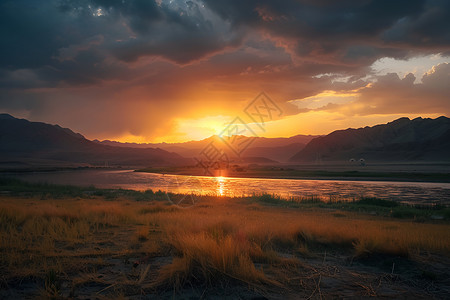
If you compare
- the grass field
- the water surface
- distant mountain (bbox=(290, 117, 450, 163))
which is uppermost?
distant mountain (bbox=(290, 117, 450, 163))

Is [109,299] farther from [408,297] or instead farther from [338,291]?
[408,297]

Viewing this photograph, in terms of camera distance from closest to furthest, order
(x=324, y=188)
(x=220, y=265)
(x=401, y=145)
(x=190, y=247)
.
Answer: (x=220, y=265) → (x=190, y=247) → (x=324, y=188) → (x=401, y=145)

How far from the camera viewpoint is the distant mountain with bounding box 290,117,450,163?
13798 centimetres

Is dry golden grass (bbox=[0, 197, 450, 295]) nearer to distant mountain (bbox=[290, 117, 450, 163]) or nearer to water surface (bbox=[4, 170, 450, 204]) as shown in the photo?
water surface (bbox=[4, 170, 450, 204])

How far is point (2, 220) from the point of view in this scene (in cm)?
920

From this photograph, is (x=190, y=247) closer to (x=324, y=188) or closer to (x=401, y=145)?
(x=324, y=188)

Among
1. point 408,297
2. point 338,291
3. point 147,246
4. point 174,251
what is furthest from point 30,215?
point 408,297

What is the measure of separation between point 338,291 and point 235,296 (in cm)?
161

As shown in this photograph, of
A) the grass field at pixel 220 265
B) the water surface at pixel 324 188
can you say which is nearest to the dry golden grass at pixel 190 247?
the grass field at pixel 220 265

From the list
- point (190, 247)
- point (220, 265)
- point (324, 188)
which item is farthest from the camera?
point (324, 188)

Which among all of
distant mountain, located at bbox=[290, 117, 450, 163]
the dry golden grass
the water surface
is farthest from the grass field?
distant mountain, located at bbox=[290, 117, 450, 163]

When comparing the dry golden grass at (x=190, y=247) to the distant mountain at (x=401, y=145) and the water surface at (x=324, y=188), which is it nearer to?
the water surface at (x=324, y=188)

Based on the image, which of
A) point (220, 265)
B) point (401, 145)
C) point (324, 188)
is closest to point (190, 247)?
point (220, 265)

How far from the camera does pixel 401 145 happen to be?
507 feet
